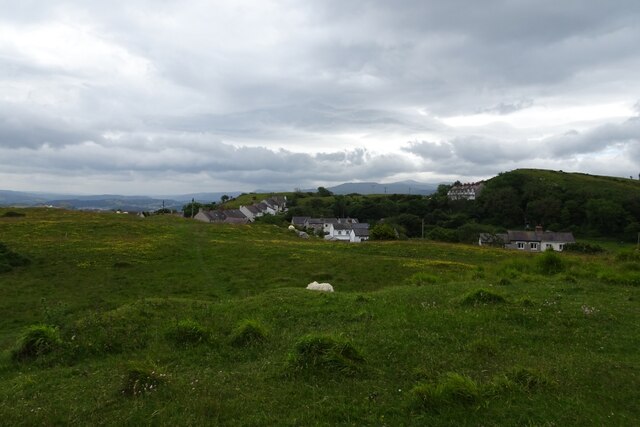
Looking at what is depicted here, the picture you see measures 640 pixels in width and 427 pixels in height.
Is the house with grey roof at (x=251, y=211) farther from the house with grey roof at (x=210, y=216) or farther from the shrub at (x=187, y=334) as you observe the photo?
the shrub at (x=187, y=334)

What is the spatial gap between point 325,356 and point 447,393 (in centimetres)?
277

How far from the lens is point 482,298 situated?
1469cm

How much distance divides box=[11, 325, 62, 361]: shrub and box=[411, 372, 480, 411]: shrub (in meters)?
9.41

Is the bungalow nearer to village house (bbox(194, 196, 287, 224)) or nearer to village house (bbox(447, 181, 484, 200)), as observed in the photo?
village house (bbox(194, 196, 287, 224))

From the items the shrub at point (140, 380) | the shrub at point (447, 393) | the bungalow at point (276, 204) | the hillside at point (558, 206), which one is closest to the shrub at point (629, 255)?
the shrub at point (447, 393)

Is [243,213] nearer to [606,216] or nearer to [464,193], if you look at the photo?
[464,193]

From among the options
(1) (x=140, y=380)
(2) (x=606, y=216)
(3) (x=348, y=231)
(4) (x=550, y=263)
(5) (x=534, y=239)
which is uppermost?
(1) (x=140, y=380)

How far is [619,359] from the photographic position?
979cm

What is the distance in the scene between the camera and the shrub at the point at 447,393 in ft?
24.8

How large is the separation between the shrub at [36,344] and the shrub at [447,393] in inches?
370

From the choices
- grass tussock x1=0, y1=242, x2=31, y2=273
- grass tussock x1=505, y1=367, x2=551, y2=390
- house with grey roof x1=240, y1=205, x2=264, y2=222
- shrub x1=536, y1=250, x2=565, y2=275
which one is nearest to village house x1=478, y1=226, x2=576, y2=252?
house with grey roof x1=240, y1=205, x2=264, y2=222

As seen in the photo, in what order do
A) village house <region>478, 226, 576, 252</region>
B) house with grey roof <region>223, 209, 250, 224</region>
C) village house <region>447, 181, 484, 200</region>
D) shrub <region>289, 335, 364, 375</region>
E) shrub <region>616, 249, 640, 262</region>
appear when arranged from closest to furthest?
shrub <region>289, 335, 364, 375</region>
shrub <region>616, 249, 640, 262</region>
village house <region>478, 226, 576, 252</region>
house with grey roof <region>223, 209, 250, 224</region>
village house <region>447, 181, 484, 200</region>

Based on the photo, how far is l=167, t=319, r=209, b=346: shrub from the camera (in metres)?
11.6

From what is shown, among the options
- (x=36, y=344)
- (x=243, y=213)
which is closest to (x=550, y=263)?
(x=36, y=344)
